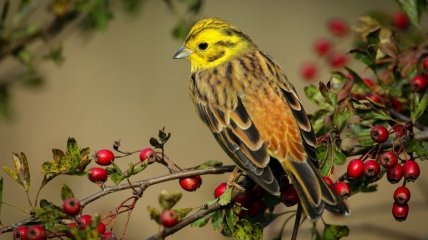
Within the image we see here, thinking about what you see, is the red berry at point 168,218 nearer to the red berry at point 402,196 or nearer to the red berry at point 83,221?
the red berry at point 83,221

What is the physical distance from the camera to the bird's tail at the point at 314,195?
3.50m

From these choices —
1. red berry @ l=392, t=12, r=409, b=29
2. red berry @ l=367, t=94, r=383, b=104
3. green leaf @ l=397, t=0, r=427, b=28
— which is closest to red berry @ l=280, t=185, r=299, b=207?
red berry @ l=367, t=94, r=383, b=104

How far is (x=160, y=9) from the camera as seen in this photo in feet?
31.4

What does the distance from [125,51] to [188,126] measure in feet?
4.11

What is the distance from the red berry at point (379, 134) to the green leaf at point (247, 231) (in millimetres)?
705

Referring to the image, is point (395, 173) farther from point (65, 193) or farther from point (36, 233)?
point (36, 233)

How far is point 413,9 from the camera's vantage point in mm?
4387

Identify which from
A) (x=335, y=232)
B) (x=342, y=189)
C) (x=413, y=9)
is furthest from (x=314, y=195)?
(x=413, y=9)

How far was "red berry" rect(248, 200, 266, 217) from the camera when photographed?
3.92 metres

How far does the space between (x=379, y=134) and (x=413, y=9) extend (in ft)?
3.69

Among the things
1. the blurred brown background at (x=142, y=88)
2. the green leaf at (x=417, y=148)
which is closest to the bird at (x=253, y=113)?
the green leaf at (x=417, y=148)

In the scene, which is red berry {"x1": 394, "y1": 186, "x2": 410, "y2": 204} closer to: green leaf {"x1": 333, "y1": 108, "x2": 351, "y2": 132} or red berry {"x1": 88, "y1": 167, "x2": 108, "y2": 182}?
green leaf {"x1": 333, "y1": 108, "x2": 351, "y2": 132}

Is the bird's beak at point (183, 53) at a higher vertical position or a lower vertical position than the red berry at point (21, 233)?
higher

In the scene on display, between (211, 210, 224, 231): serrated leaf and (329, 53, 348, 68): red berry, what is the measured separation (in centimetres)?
269
